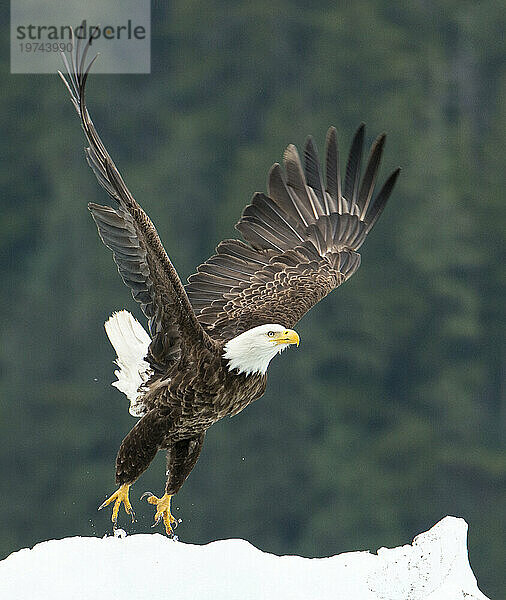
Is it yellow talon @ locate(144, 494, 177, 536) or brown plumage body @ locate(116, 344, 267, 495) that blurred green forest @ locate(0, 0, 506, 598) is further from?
brown plumage body @ locate(116, 344, 267, 495)

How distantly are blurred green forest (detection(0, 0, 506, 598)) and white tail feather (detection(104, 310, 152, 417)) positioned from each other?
15642 millimetres

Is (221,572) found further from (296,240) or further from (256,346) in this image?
(296,240)

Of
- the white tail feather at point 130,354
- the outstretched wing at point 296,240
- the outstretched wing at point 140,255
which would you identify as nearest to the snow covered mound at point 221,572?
the white tail feather at point 130,354

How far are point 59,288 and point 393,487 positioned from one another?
23.5 feet

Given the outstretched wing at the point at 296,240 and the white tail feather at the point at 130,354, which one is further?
the outstretched wing at the point at 296,240

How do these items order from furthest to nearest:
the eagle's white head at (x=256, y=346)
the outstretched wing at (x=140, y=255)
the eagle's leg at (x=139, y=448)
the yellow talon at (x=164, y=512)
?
the yellow talon at (x=164, y=512) < the eagle's leg at (x=139, y=448) < the eagle's white head at (x=256, y=346) < the outstretched wing at (x=140, y=255)

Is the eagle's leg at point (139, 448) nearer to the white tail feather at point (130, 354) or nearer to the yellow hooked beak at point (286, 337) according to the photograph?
the white tail feather at point (130, 354)

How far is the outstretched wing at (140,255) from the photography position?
21.8 ft

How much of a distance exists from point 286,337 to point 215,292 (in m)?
1.06

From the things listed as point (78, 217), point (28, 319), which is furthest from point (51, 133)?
point (28, 319)

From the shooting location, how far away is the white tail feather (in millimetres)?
7609

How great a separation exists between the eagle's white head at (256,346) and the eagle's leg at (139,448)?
0.40 metres

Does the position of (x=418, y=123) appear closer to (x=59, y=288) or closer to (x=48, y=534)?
(x=59, y=288)

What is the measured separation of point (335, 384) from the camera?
29.8 m
